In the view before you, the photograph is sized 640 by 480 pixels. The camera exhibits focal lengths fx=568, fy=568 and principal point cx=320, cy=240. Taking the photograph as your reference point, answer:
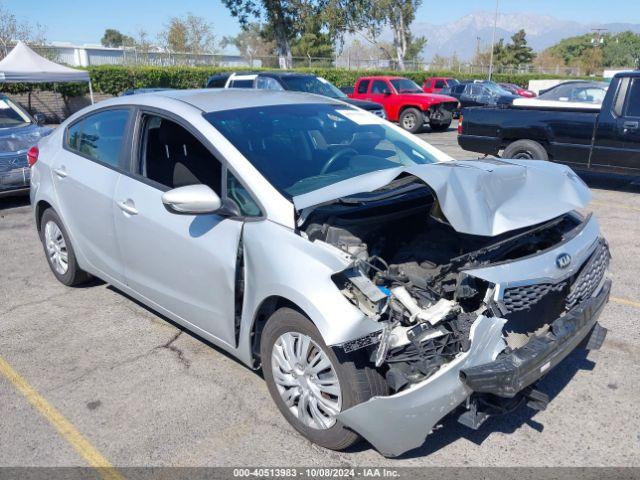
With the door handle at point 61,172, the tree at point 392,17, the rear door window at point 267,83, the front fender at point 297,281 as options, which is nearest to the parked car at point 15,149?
the door handle at point 61,172

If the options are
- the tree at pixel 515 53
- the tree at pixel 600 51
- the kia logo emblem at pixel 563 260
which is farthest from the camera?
the tree at pixel 515 53

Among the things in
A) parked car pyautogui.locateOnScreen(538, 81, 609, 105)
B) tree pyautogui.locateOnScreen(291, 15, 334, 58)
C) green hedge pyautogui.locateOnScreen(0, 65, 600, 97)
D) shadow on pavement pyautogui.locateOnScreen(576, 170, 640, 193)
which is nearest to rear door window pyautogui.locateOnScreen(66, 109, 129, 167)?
shadow on pavement pyautogui.locateOnScreen(576, 170, 640, 193)

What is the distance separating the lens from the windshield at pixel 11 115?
8.95 metres

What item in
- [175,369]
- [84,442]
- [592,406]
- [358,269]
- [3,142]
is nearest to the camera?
[358,269]

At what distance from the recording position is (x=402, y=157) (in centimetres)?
407

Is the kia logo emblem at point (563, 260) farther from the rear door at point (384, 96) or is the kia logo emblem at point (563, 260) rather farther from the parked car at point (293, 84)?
the rear door at point (384, 96)

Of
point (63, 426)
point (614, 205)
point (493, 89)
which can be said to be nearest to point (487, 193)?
point (63, 426)

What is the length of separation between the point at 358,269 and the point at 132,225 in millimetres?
1819

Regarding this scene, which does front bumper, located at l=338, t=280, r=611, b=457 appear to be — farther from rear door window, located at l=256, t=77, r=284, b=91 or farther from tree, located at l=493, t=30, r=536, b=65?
tree, located at l=493, t=30, r=536, b=65

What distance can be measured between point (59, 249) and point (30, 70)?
1373 cm

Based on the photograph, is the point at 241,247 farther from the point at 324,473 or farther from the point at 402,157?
the point at 402,157

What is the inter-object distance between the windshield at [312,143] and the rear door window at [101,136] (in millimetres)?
934

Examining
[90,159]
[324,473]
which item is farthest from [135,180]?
[324,473]

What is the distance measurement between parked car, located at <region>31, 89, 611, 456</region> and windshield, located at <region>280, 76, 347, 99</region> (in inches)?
412
